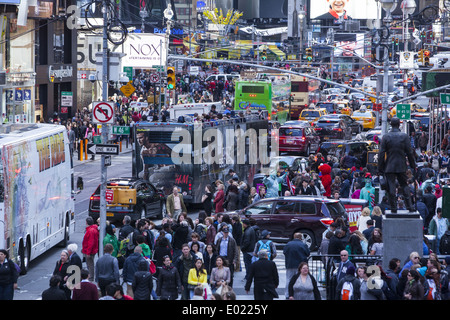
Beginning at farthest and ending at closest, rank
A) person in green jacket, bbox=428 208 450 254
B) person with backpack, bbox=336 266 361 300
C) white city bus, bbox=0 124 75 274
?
1. person in green jacket, bbox=428 208 450 254
2. white city bus, bbox=0 124 75 274
3. person with backpack, bbox=336 266 361 300

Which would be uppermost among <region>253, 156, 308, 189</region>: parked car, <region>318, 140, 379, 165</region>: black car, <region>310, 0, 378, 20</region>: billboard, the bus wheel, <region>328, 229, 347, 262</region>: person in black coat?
<region>310, 0, 378, 20</region>: billboard

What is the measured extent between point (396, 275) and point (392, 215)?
206cm

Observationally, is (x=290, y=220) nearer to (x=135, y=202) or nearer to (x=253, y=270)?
(x=135, y=202)

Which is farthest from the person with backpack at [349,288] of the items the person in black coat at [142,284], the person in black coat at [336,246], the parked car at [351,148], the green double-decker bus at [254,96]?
the green double-decker bus at [254,96]

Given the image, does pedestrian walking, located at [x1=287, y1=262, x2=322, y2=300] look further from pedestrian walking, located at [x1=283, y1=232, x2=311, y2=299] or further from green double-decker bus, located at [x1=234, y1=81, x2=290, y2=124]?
green double-decker bus, located at [x1=234, y1=81, x2=290, y2=124]

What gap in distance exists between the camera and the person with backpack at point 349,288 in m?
15.2

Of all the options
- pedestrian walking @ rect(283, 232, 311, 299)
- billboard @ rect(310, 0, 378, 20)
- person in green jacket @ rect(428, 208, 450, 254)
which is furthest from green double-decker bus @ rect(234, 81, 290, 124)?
billboard @ rect(310, 0, 378, 20)

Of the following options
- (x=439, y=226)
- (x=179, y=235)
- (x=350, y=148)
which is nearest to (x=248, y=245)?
(x=179, y=235)

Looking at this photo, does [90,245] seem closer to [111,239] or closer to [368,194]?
[111,239]

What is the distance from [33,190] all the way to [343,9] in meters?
137

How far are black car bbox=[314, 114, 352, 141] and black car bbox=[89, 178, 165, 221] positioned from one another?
70.5 feet

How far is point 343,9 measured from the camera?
155m

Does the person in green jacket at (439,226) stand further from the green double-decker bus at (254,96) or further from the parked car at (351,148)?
the green double-decker bus at (254,96)

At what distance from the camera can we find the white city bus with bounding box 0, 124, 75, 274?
20.2 metres
